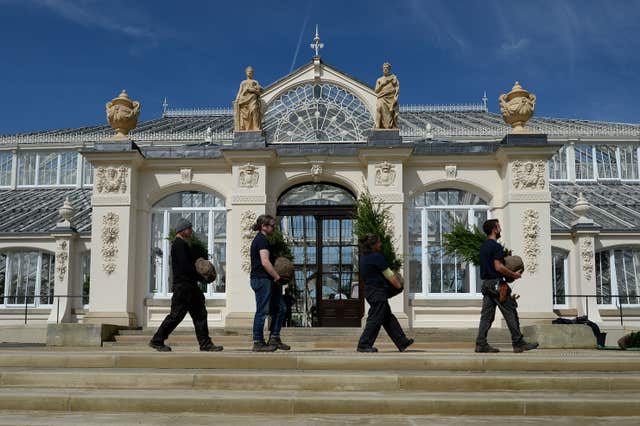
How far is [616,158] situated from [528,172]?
58.1 feet

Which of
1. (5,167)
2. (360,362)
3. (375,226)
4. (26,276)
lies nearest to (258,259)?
(360,362)

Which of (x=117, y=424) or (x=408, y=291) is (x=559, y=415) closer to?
(x=117, y=424)

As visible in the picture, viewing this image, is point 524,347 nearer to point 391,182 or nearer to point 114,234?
point 391,182

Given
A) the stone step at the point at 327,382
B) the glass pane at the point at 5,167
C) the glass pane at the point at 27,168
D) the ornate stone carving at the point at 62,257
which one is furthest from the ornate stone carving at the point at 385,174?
the glass pane at the point at 5,167

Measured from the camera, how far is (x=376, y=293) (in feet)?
31.0

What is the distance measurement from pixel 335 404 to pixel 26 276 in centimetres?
2035

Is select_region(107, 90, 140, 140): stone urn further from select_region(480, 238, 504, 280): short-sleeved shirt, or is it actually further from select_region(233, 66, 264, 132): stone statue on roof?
select_region(480, 238, 504, 280): short-sleeved shirt

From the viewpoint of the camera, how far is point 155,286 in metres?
17.2

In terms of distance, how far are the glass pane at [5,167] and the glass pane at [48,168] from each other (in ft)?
4.61

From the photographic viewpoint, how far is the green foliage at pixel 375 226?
15.2 m

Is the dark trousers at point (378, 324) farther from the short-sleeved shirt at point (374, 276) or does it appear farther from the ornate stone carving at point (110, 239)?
the ornate stone carving at point (110, 239)

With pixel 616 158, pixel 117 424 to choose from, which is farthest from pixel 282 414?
pixel 616 158

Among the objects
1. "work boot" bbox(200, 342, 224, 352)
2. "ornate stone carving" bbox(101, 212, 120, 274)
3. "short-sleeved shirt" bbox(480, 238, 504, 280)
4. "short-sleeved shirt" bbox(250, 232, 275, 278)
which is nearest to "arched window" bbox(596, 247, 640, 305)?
"short-sleeved shirt" bbox(480, 238, 504, 280)

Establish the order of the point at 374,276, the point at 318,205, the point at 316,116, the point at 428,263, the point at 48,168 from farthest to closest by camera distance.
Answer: the point at 48,168, the point at 316,116, the point at 318,205, the point at 428,263, the point at 374,276
